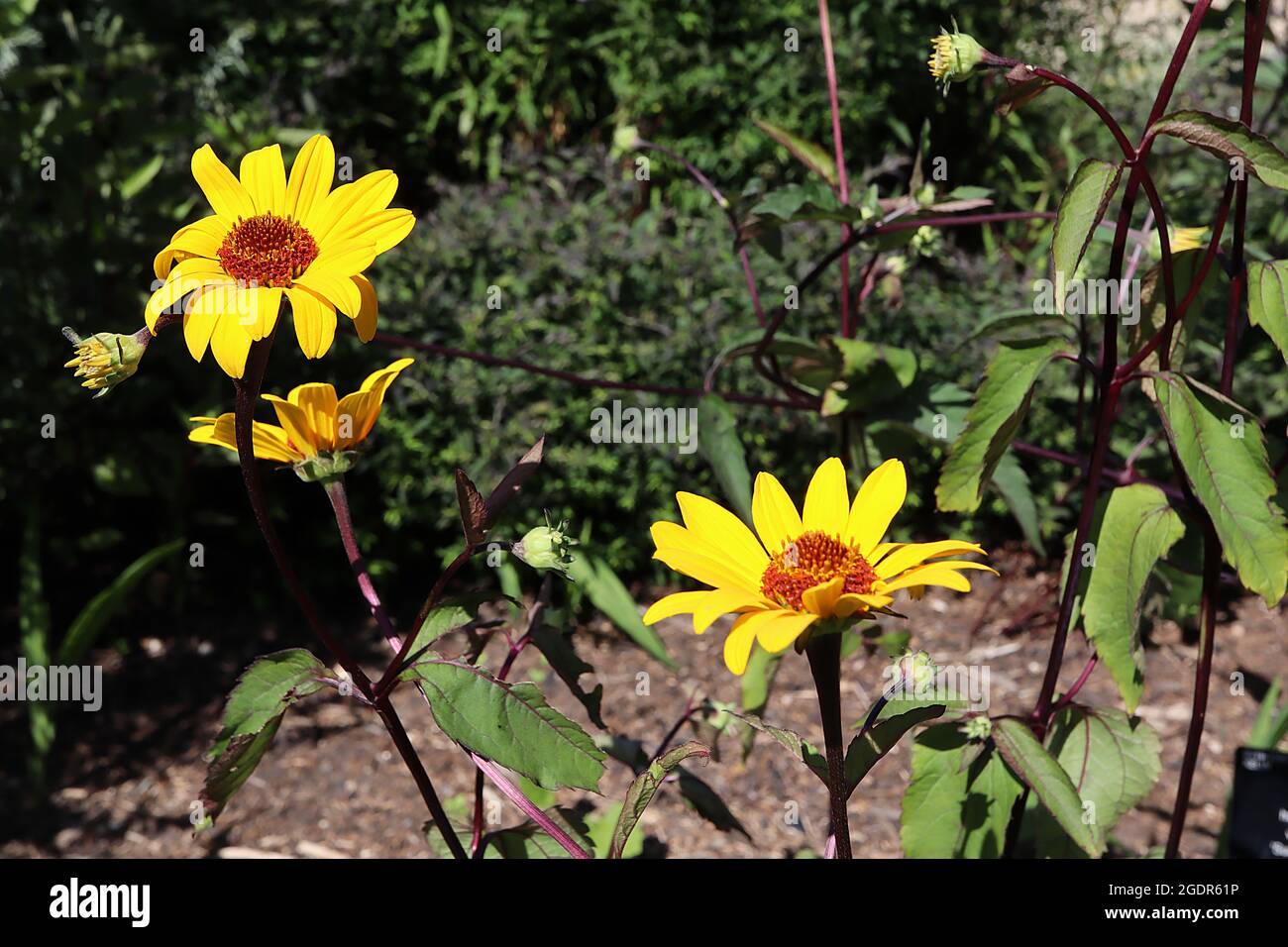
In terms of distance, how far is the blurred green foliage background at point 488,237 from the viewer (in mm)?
2832

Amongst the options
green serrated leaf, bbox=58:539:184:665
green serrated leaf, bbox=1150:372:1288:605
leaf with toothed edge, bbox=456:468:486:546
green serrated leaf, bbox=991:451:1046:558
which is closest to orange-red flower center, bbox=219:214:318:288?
leaf with toothed edge, bbox=456:468:486:546

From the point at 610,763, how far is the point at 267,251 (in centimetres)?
163

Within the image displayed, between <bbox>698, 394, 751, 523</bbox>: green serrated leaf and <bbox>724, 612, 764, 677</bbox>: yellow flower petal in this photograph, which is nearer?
<bbox>724, 612, 764, 677</bbox>: yellow flower petal

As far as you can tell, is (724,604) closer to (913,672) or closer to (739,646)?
(739,646)

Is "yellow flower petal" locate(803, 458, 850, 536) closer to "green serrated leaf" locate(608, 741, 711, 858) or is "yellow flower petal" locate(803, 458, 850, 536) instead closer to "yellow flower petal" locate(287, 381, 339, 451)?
"green serrated leaf" locate(608, 741, 711, 858)

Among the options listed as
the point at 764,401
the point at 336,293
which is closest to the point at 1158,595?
the point at 764,401

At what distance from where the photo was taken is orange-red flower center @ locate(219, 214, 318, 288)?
943 millimetres

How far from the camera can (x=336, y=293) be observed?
901 millimetres

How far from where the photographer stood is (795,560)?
0.92m

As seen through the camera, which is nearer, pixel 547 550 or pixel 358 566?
pixel 547 550

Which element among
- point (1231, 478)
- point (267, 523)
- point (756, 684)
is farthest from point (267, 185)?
point (756, 684)

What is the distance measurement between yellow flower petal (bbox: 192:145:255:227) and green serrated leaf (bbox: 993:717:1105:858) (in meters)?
0.84

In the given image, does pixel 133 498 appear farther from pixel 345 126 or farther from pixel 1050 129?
pixel 1050 129
